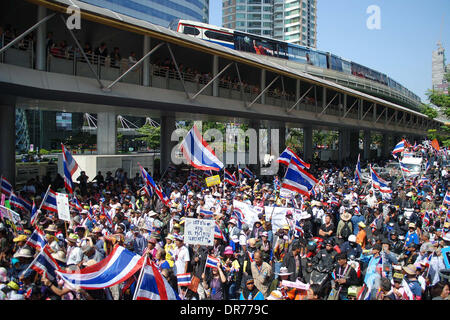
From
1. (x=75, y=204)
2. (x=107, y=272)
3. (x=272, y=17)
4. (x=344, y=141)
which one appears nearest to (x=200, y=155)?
(x=75, y=204)

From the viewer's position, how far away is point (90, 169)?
23.1 m

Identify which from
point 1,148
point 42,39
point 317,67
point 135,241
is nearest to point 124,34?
point 42,39

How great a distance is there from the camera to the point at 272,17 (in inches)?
4569

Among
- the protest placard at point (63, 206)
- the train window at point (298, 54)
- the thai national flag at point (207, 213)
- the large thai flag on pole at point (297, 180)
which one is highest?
the train window at point (298, 54)

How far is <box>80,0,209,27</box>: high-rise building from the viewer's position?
59969mm

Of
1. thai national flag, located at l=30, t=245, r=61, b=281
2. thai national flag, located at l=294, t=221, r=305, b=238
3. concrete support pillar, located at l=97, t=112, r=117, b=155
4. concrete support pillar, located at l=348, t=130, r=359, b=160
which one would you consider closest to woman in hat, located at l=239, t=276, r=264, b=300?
thai national flag, located at l=30, t=245, r=61, b=281

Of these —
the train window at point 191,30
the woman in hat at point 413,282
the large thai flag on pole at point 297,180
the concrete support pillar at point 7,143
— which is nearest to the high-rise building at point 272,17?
the train window at point 191,30

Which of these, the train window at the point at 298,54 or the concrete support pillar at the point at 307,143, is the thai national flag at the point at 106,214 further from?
the train window at the point at 298,54

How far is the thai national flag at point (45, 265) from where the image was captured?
16.9ft

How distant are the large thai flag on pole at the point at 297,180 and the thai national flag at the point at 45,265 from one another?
703cm

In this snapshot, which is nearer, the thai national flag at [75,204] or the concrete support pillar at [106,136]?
the thai national flag at [75,204]

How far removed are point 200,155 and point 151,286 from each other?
7836 millimetres

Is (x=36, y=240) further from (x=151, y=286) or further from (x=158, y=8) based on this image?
(x=158, y=8)

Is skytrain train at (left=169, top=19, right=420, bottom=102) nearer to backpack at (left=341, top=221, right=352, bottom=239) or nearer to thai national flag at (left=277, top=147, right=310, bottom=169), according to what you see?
thai national flag at (left=277, top=147, right=310, bottom=169)
